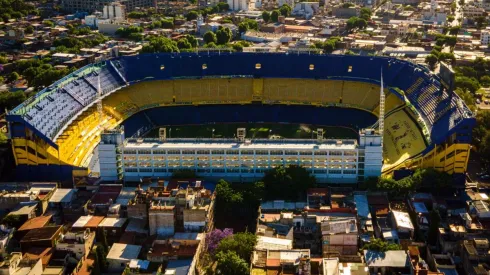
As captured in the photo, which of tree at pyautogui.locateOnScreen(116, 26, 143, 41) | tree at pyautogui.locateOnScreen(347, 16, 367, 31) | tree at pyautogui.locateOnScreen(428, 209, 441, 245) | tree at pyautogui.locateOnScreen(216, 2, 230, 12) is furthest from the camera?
tree at pyautogui.locateOnScreen(216, 2, 230, 12)

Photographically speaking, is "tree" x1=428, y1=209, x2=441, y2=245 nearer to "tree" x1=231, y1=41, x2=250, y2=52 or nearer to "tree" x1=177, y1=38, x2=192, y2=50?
"tree" x1=231, y1=41, x2=250, y2=52

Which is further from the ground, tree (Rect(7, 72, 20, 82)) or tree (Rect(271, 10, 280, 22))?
tree (Rect(271, 10, 280, 22))

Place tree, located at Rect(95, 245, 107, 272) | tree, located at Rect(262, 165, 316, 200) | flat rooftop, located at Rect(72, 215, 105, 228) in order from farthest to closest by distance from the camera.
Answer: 1. tree, located at Rect(262, 165, 316, 200)
2. flat rooftop, located at Rect(72, 215, 105, 228)
3. tree, located at Rect(95, 245, 107, 272)

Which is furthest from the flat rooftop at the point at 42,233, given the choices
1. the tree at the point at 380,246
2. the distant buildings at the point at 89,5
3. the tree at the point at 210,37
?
the distant buildings at the point at 89,5

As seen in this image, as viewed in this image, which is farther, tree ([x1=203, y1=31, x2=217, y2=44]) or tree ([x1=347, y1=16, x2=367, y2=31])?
tree ([x1=347, y1=16, x2=367, y2=31])

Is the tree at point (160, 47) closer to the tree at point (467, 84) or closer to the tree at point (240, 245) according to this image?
the tree at point (467, 84)

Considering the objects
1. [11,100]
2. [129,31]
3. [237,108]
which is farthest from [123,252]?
[129,31]

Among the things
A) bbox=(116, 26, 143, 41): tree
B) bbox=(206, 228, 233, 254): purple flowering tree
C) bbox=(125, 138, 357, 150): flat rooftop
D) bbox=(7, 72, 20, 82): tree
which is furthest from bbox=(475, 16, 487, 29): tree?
bbox=(206, 228, 233, 254): purple flowering tree

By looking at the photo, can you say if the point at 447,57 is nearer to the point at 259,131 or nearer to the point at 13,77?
the point at 259,131
